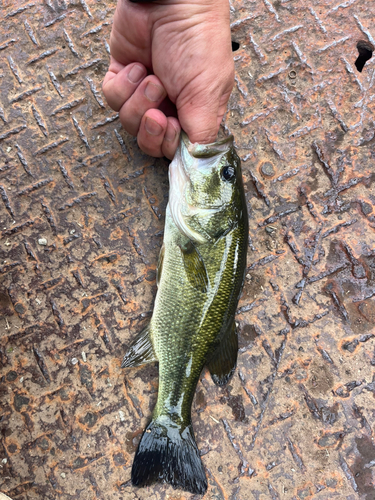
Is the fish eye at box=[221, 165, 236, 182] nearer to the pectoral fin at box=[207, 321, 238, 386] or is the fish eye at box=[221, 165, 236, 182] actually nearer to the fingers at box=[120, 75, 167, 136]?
the fingers at box=[120, 75, 167, 136]

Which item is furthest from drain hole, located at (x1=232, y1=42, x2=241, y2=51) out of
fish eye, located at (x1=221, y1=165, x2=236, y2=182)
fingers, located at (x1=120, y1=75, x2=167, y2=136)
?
fish eye, located at (x1=221, y1=165, x2=236, y2=182)

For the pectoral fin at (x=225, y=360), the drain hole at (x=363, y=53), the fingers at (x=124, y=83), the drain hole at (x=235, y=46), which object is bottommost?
the pectoral fin at (x=225, y=360)

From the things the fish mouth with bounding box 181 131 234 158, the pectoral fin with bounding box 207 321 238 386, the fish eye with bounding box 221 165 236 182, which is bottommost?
the pectoral fin with bounding box 207 321 238 386

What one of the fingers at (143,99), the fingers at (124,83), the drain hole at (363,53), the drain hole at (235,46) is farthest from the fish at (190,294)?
the drain hole at (363,53)

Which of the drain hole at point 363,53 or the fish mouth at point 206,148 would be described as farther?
the drain hole at point 363,53

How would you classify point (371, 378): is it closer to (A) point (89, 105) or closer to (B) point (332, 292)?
(B) point (332, 292)

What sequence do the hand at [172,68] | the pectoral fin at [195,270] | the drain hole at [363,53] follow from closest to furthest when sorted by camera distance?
1. the hand at [172,68]
2. the pectoral fin at [195,270]
3. the drain hole at [363,53]

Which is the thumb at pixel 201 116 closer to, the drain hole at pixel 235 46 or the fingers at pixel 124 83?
the fingers at pixel 124 83
